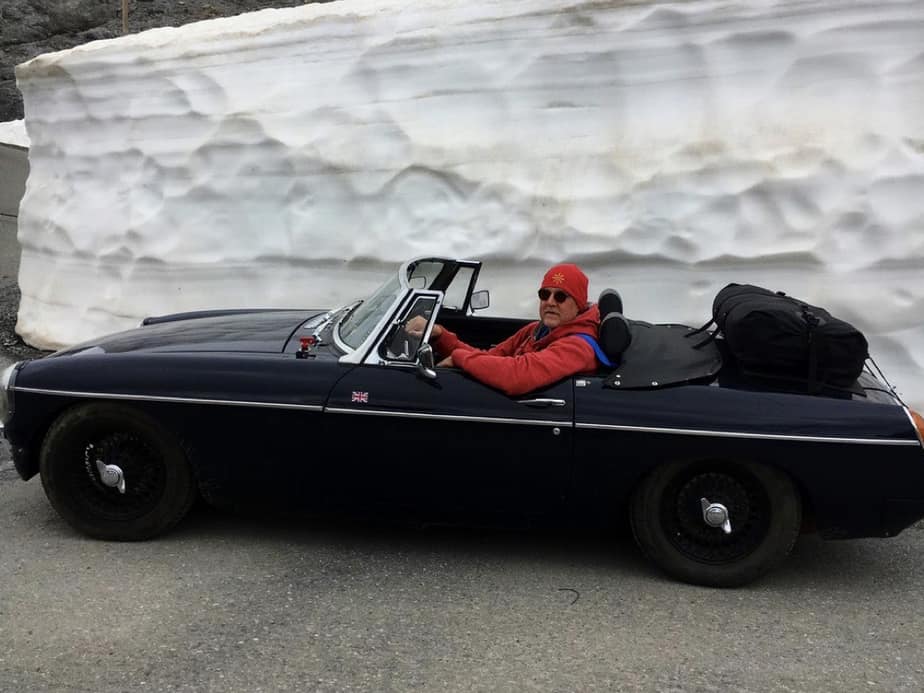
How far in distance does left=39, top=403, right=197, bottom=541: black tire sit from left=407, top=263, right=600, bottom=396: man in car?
4.10 ft

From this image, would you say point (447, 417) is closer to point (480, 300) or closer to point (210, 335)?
point (480, 300)

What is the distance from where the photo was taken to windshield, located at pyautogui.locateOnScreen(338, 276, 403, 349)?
365 cm

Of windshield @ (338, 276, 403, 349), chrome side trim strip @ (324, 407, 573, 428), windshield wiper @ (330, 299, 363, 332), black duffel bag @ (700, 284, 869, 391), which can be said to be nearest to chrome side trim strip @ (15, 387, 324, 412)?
chrome side trim strip @ (324, 407, 573, 428)

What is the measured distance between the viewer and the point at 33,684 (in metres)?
2.57

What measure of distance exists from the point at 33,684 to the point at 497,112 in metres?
4.95

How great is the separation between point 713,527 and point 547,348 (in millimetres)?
1030

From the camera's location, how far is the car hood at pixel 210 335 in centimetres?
377

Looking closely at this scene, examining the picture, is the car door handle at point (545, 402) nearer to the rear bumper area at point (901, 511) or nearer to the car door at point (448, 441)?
the car door at point (448, 441)

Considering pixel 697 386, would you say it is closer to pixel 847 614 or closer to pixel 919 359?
pixel 847 614

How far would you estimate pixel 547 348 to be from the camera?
3.48 meters

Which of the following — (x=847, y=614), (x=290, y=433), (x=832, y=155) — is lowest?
(x=847, y=614)

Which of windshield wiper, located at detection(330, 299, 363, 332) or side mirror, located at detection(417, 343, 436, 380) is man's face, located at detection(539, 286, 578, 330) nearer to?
side mirror, located at detection(417, 343, 436, 380)

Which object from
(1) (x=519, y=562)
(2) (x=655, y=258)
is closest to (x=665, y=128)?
Result: (2) (x=655, y=258)

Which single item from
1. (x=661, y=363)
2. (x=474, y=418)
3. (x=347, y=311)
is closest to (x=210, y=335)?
(x=347, y=311)
